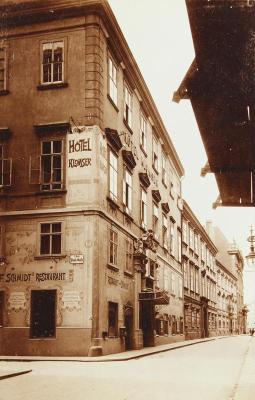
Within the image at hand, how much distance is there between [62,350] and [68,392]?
10989 mm

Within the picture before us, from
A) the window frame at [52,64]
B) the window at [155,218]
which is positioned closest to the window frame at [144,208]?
the window at [155,218]

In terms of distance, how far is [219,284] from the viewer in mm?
74562

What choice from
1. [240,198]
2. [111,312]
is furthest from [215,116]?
[111,312]

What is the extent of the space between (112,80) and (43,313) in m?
10.2

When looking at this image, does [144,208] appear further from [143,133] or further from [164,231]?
[164,231]

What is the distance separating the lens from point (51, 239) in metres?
21.5

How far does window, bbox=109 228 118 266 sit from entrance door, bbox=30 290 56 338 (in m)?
3.15

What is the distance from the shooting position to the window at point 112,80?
24.2 meters

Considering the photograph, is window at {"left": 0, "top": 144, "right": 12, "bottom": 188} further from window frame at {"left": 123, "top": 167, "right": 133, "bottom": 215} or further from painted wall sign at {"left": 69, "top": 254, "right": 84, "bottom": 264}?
window frame at {"left": 123, "top": 167, "right": 133, "bottom": 215}

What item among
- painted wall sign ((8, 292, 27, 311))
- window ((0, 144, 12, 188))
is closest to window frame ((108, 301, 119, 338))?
painted wall sign ((8, 292, 27, 311))

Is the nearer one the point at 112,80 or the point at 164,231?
the point at 112,80

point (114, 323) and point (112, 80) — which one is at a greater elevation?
point (112, 80)

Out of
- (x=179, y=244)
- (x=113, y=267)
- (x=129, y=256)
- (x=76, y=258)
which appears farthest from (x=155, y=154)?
A: (x=76, y=258)

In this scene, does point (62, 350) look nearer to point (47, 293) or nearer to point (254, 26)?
point (47, 293)
